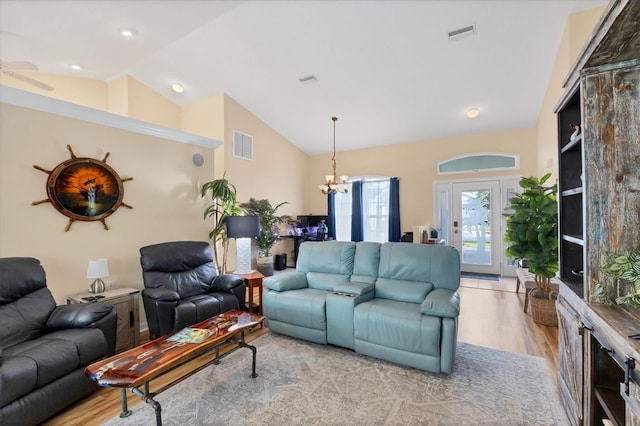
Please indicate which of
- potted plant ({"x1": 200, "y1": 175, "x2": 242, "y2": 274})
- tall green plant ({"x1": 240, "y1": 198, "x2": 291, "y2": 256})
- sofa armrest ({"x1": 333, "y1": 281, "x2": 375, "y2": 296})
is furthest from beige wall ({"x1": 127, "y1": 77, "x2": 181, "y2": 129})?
sofa armrest ({"x1": 333, "y1": 281, "x2": 375, "y2": 296})

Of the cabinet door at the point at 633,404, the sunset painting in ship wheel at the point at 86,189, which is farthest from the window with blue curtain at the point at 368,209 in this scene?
the cabinet door at the point at 633,404

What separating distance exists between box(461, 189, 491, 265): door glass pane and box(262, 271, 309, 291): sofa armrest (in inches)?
175

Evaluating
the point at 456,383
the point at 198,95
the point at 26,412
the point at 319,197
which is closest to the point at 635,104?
the point at 456,383

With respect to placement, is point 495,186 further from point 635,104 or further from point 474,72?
point 635,104

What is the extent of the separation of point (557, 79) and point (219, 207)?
5.24 m

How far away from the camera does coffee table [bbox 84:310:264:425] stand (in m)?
1.72

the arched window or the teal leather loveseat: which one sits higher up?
the arched window

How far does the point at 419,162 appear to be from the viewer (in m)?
6.87

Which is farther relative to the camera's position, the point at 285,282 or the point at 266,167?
the point at 266,167

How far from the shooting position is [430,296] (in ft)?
8.75

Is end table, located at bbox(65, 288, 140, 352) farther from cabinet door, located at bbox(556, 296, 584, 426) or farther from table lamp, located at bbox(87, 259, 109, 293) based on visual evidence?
cabinet door, located at bbox(556, 296, 584, 426)

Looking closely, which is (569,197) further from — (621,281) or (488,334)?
(488,334)

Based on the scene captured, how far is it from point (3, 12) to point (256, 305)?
13.5ft

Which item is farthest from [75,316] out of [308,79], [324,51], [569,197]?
[308,79]
